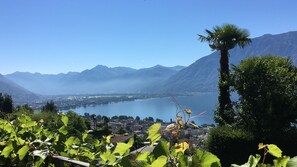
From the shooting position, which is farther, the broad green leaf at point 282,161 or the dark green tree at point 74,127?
the dark green tree at point 74,127

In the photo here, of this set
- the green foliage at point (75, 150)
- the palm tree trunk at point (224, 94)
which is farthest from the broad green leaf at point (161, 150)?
the palm tree trunk at point (224, 94)

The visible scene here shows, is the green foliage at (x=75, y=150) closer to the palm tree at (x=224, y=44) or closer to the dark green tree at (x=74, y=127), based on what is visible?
the dark green tree at (x=74, y=127)

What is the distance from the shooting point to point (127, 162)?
3.18ft

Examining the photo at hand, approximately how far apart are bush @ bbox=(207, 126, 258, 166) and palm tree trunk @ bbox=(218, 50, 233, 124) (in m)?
3.89

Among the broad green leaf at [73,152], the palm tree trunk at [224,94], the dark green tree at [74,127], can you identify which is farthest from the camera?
the palm tree trunk at [224,94]

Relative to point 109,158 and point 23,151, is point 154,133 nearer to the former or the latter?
point 109,158

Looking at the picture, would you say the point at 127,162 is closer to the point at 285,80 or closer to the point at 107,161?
the point at 107,161

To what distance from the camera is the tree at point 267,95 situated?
46.7 feet

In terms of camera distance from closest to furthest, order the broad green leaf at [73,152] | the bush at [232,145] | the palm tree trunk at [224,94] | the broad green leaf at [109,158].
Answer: the broad green leaf at [109,158], the broad green leaf at [73,152], the bush at [232,145], the palm tree trunk at [224,94]

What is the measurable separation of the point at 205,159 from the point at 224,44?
1969 centimetres

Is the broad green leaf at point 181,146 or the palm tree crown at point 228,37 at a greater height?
the palm tree crown at point 228,37

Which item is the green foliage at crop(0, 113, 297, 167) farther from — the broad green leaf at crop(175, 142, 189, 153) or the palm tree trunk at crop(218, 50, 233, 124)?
the palm tree trunk at crop(218, 50, 233, 124)

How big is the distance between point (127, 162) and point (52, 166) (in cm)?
75

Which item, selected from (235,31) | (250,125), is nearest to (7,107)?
(235,31)
